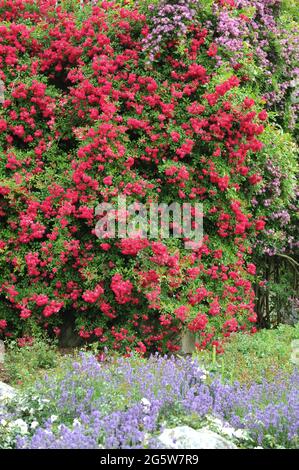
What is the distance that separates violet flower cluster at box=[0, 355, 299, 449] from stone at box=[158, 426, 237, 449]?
71 mm

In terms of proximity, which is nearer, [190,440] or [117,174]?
[190,440]

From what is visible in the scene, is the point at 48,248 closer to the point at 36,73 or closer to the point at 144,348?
the point at 144,348

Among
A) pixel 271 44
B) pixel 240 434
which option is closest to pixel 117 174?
pixel 271 44

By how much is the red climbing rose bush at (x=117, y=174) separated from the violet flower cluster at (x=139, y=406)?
5.12ft

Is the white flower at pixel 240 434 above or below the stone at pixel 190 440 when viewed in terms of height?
below

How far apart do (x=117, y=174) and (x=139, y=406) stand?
2.76 m

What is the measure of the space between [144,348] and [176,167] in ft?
4.99

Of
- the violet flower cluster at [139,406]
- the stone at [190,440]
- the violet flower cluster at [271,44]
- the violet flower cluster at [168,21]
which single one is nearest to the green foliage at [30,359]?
the violet flower cluster at [139,406]

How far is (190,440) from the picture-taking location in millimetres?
3537

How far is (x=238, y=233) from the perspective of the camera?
6.77 meters

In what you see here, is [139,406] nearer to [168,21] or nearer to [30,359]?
[30,359]

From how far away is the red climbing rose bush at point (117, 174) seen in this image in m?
6.16

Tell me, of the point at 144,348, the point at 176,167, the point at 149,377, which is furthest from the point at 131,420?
the point at 176,167

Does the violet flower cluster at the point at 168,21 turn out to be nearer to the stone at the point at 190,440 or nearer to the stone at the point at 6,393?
the stone at the point at 6,393
